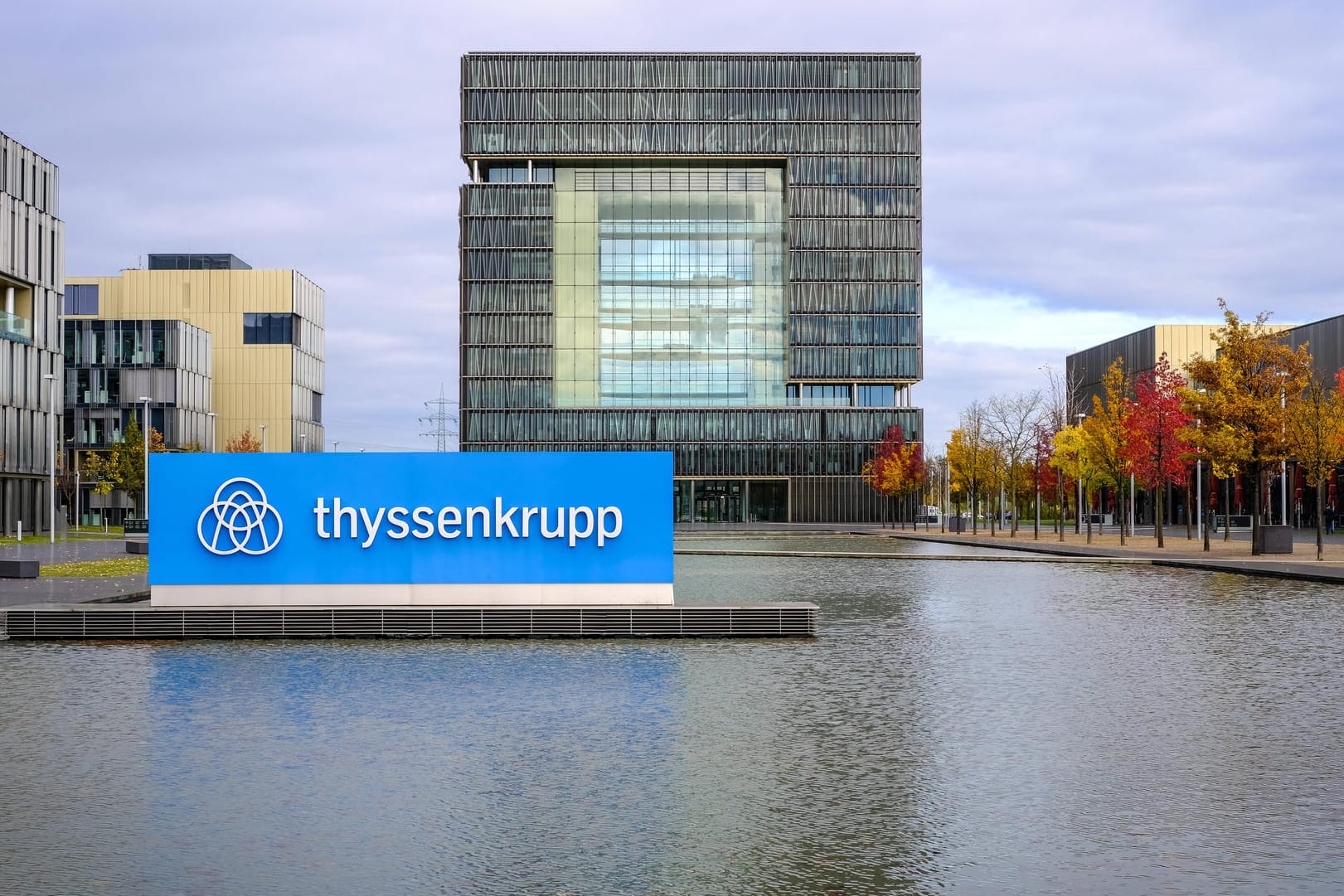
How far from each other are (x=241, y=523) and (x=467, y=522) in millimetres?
2997

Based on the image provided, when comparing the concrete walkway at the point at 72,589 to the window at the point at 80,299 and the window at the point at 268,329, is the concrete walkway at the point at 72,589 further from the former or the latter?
the window at the point at 80,299

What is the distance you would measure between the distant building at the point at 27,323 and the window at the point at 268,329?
185 ft

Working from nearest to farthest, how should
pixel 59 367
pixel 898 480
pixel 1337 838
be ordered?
1. pixel 1337 838
2. pixel 59 367
3. pixel 898 480

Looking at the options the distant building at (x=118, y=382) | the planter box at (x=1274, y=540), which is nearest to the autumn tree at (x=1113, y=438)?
the planter box at (x=1274, y=540)

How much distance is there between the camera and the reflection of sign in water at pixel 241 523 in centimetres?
1811

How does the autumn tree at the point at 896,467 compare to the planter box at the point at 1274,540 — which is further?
the autumn tree at the point at 896,467

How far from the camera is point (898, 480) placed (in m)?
93.4

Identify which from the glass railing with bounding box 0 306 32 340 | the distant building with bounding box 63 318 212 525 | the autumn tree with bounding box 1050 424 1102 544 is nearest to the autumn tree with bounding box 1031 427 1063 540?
the autumn tree with bounding box 1050 424 1102 544

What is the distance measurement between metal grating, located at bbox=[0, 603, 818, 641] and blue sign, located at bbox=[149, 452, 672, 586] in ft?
3.24

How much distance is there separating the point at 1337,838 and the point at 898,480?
87.3m

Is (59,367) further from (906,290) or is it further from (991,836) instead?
(991,836)

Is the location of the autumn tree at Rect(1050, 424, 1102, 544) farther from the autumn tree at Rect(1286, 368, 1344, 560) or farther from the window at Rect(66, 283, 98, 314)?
the window at Rect(66, 283, 98, 314)

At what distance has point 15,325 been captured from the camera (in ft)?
235

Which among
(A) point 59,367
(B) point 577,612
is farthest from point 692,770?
(A) point 59,367
